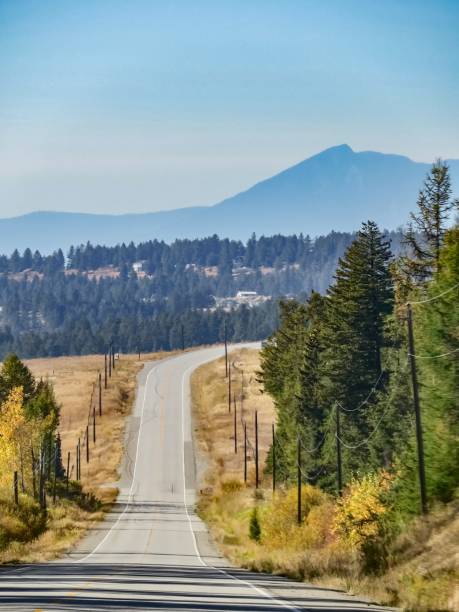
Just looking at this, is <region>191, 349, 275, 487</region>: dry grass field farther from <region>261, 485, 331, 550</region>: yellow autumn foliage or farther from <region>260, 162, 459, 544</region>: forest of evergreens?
<region>261, 485, 331, 550</region>: yellow autumn foliage

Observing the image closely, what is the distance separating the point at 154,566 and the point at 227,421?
121242mm

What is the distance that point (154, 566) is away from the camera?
40031mm

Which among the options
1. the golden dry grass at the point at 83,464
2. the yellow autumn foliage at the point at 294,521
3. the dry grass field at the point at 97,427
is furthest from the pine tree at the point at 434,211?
the dry grass field at the point at 97,427

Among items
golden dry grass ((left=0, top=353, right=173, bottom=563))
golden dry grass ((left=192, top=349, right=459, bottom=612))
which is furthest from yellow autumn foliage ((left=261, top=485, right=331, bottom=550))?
golden dry grass ((left=0, top=353, right=173, bottom=563))

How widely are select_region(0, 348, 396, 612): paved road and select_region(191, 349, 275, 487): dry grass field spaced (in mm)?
3197

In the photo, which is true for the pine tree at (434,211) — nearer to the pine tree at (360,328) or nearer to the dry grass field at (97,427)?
the pine tree at (360,328)

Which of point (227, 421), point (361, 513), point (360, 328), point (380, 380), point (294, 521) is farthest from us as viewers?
point (227, 421)

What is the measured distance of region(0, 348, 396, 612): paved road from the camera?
20453 millimetres

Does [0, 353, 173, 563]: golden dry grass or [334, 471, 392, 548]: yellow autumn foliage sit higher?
[334, 471, 392, 548]: yellow autumn foliage

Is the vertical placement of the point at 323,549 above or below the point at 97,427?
above

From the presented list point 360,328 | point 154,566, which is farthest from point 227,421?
point 154,566

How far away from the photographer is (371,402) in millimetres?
70188

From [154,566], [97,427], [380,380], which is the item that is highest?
[380,380]

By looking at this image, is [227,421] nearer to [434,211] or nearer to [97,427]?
[97,427]
